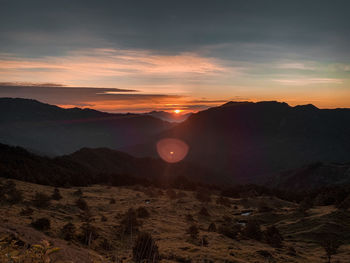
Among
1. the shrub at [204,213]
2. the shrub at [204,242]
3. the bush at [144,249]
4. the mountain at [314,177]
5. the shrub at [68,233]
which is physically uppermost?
the bush at [144,249]

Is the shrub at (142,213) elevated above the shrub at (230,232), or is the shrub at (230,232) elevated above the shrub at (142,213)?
the shrub at (230,232)

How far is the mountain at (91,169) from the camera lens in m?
62.3

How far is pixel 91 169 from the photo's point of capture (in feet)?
367

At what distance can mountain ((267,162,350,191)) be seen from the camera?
129500 mm

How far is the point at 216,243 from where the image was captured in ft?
77.0

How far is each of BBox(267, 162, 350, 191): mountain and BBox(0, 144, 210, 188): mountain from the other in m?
46.5

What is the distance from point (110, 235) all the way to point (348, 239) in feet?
79.9

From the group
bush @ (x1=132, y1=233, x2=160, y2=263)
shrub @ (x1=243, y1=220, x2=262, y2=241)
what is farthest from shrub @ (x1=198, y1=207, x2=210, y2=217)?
bush @ (x1=132, y1=233, x2=160, y2=263)

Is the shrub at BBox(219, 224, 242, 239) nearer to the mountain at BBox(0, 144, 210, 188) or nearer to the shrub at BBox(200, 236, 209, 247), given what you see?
the shrub at BBox(200, 236, 209, 247)

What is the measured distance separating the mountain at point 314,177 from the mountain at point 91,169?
4655 centimetres

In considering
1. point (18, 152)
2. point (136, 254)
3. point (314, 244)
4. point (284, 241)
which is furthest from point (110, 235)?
point (18, 152)

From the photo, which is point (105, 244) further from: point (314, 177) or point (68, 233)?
point (314, 177)

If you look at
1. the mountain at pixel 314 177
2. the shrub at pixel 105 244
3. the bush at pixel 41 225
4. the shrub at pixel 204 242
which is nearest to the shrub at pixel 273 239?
the shrub at pixel 204 242

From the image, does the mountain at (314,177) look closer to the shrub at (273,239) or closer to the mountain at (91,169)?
the mountain at (91,169)
